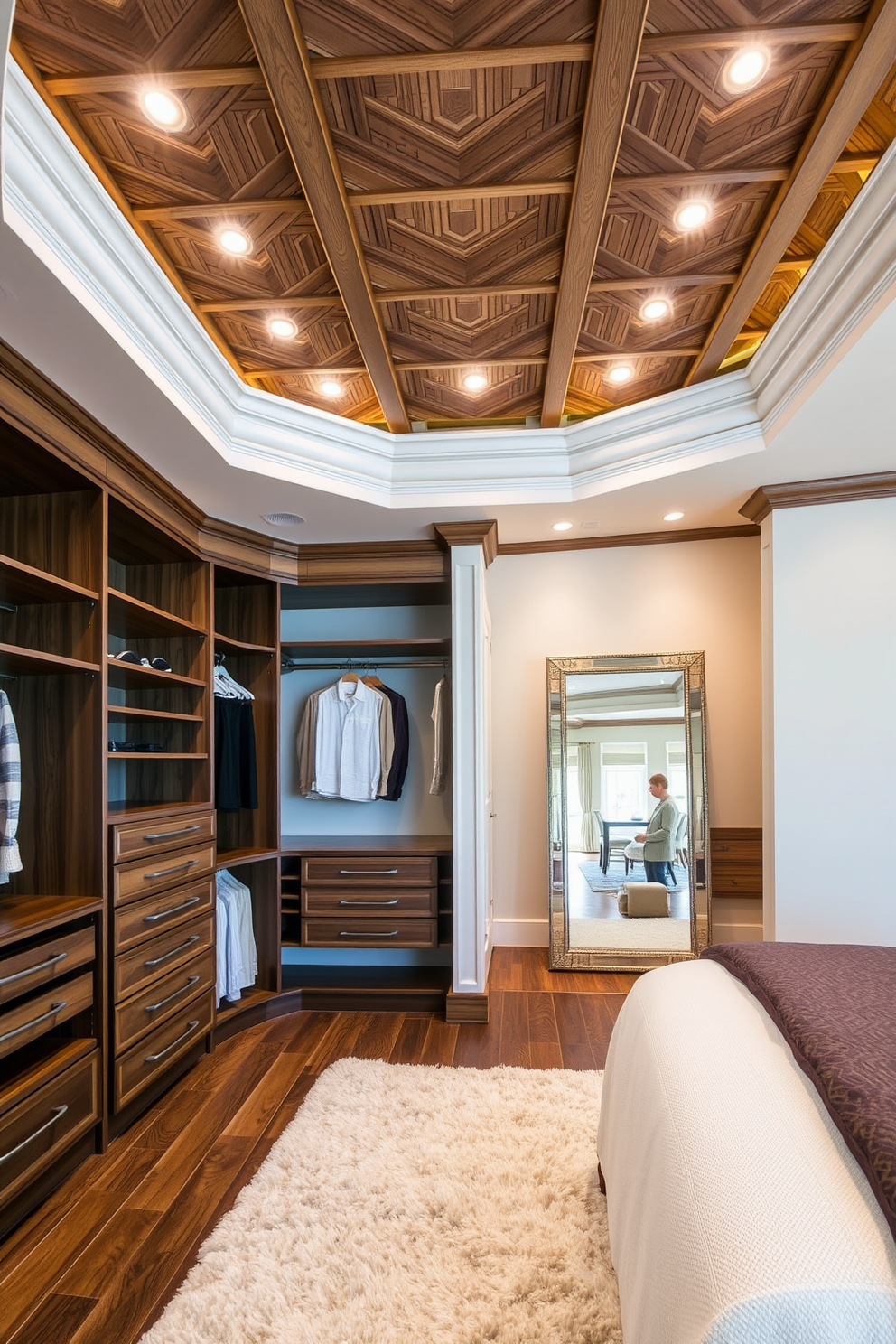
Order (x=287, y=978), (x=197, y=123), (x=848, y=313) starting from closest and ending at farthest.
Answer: (x=197, y=123) < (x=848, y=313) < (x=287, y=978)

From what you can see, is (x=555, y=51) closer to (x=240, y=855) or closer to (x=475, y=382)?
(x=475, y=382)

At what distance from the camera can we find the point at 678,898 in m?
4.10

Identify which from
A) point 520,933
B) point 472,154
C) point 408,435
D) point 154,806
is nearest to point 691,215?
point 472,154

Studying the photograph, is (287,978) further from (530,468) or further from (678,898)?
(530,468)

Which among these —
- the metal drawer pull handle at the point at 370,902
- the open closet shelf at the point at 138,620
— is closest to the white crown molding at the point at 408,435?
the open closet shelf at the point at 138,620

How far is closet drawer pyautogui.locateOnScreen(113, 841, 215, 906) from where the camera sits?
2566mm

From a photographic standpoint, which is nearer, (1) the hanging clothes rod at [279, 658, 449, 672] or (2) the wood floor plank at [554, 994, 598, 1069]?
(2) the wood floor plank at [554, 994, 598, 1069]

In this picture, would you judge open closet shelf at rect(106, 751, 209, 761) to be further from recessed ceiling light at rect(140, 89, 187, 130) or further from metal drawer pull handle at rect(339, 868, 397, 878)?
recessed ceiling light at rect(140, 89, 187, 130)

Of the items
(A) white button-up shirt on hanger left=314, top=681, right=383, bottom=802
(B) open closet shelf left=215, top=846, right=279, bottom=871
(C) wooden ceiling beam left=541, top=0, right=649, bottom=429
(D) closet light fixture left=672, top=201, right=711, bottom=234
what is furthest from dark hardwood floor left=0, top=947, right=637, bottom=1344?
(D) closet light fixture left=672, top=201, right=711, bottom=234

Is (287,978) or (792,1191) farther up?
(792,1191)

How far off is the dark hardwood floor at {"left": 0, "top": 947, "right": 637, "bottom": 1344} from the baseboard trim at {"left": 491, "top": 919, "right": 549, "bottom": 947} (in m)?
0.22

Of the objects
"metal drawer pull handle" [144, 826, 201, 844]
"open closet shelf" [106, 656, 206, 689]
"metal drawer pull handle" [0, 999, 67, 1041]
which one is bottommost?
"metal drawer pull handle" [0, 999, 67, 1041]

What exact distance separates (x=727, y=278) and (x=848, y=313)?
36cm

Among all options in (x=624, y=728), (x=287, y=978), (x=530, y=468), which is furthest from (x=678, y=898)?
(x=530, y=468)
